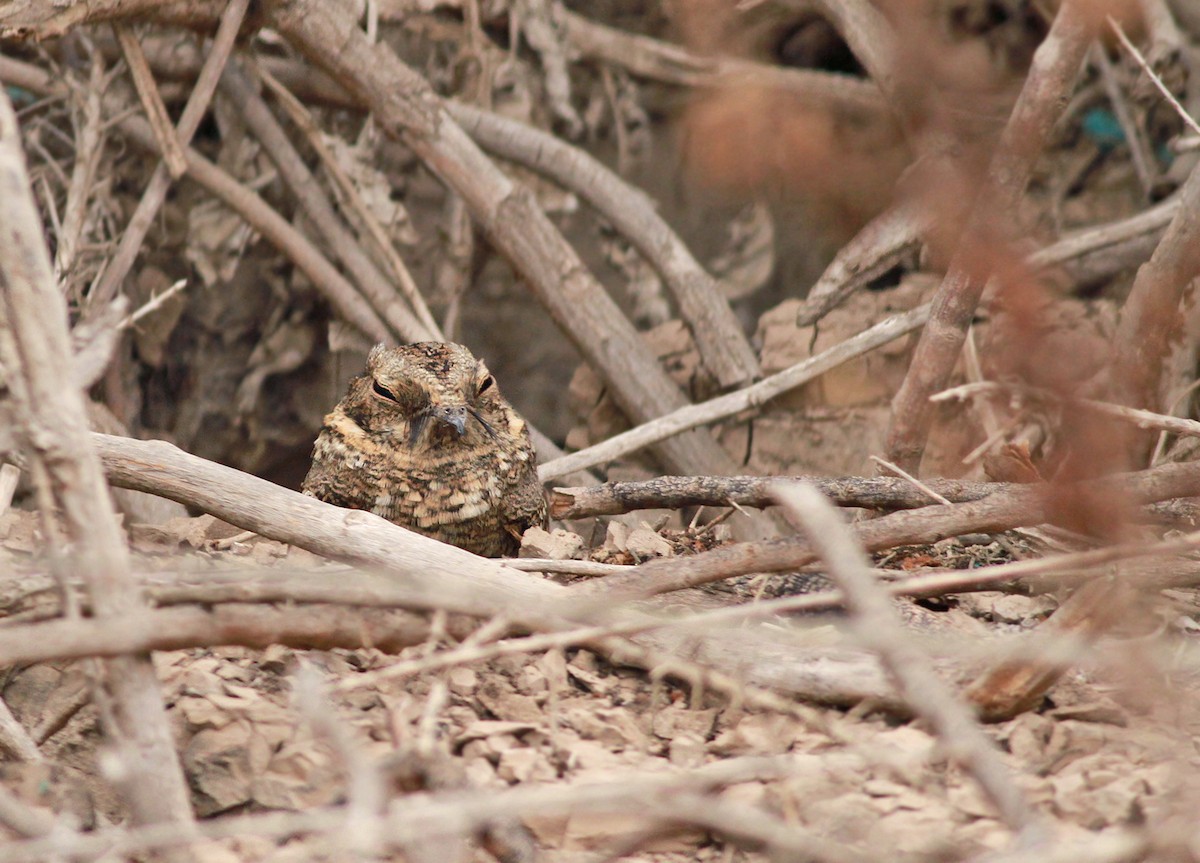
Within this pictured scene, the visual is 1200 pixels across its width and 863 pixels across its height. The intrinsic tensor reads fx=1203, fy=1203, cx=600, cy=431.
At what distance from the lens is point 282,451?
5457 mm

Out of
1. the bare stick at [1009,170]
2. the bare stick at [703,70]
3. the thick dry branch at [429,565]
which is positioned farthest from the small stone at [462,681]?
the bare stick at [703,70]

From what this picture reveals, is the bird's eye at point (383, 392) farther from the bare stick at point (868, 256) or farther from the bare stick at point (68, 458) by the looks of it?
the bare stick at point (68, 458)

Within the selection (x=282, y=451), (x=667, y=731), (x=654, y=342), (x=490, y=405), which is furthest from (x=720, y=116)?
(x=667, y=731)

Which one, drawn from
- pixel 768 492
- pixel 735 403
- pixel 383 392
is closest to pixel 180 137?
pixel 383 392

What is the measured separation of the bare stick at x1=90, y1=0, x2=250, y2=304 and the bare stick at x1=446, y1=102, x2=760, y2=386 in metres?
0.98

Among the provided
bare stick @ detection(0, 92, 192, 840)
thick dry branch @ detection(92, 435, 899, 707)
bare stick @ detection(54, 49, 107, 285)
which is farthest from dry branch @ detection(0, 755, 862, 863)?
bare stick @ detection(54, 49, 107, 285)

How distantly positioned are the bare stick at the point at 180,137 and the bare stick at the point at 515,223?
0.23 m

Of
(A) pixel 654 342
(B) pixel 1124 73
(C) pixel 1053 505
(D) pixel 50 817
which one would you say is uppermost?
(B) pixel 1124 73

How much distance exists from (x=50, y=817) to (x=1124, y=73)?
15.5 ft

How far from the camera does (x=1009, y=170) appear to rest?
3092 millimetres

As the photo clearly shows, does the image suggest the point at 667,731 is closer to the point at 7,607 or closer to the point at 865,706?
the point at 865,706

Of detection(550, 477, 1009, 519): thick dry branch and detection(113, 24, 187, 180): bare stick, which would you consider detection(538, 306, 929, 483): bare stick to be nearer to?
detection(550, 477, 1009, 519): thick dry branch

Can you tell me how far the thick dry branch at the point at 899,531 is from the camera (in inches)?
92.5

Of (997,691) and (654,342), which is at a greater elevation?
(654,342)
